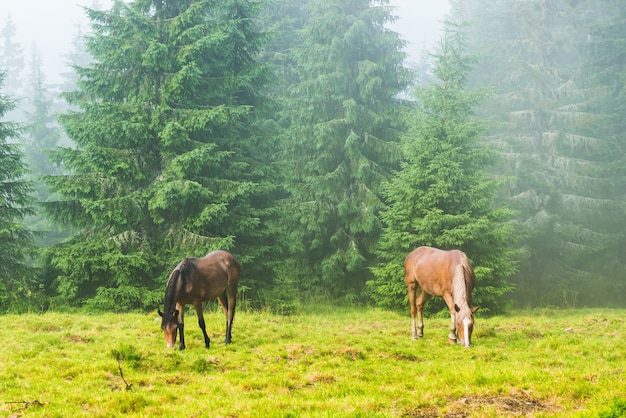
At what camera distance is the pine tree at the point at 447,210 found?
1608 cm

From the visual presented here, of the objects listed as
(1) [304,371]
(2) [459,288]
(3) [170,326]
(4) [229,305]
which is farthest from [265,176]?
(1) [304,371]

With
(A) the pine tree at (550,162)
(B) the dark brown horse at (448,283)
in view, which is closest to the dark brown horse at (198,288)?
(B) the dark brown horse at (448,283)

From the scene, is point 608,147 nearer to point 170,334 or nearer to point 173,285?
point 173,285

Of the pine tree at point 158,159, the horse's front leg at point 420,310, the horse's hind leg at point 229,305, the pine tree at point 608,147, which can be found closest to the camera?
the horse's hind leg at point 229,305

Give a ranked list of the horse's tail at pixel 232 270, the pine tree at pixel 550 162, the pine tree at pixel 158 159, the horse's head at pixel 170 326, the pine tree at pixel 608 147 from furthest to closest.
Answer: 1. the pine tree at pixel 608 147
2. the pine tree at pixel 550 162
3. the pine tree at pixel 158 159
4. the horse's tail at pixel 232 270
5. the horse's head at pixel 170 326

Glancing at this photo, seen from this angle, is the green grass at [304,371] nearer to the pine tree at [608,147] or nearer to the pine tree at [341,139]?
the pine tree at [341,139]

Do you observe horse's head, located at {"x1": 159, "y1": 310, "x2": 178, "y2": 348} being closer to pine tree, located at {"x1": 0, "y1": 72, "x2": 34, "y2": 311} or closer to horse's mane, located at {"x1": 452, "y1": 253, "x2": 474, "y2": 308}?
horse's mane, located at {"x1": 452, "y1": 253, "x2": 474, "y2": 308}

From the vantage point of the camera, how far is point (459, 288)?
33.3ft

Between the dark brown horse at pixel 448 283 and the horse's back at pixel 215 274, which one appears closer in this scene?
the dark brown horse at pixel 448 283

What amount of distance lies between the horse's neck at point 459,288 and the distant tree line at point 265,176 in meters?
5.31

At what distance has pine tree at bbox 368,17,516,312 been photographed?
52.8 ft

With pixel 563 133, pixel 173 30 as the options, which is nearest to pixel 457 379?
pixel 173 30

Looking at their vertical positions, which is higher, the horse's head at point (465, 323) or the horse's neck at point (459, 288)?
the horse's neck at point (459, 288)

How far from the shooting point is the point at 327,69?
23156 mm
